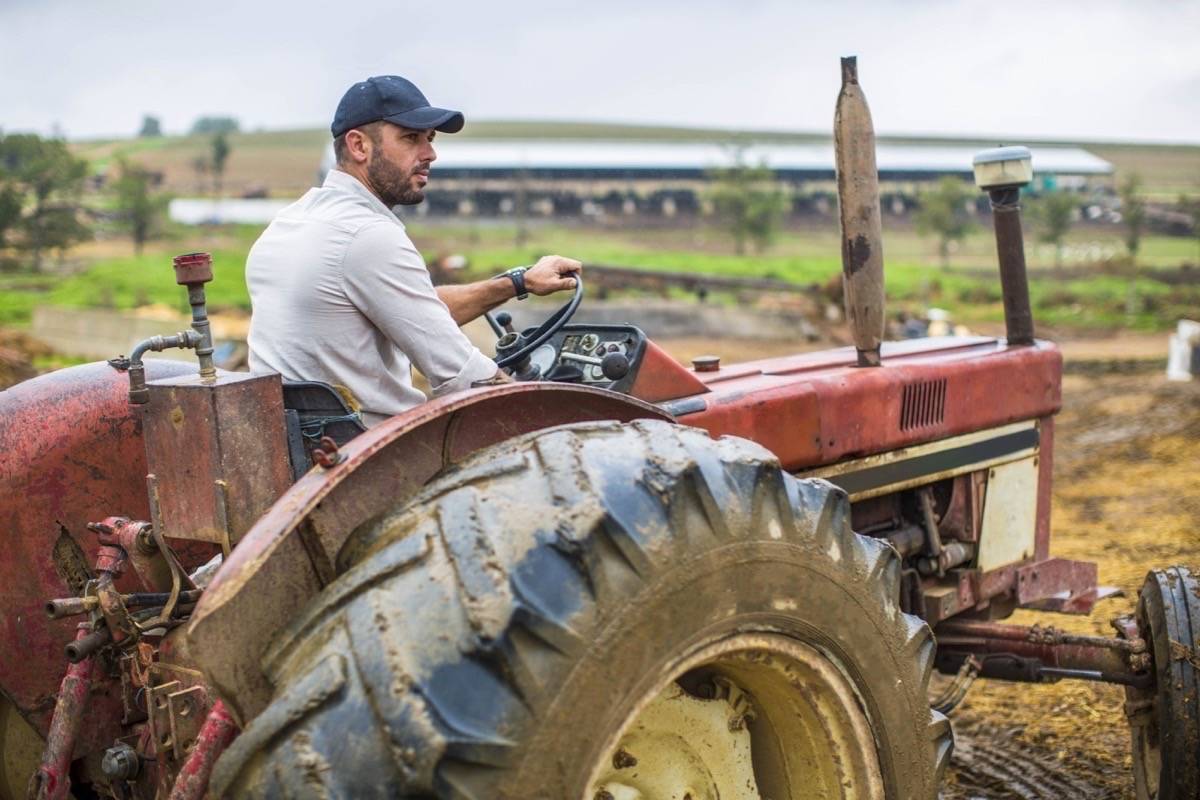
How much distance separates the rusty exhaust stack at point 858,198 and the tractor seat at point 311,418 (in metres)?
1.82

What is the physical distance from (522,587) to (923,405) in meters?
2.40

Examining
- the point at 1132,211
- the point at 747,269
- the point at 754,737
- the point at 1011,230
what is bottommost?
the point at 747,269

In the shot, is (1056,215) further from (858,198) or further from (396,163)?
(396,163)

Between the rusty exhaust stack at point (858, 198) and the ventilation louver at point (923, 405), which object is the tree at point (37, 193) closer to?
the rusty exhaust stack at point (858, 198)

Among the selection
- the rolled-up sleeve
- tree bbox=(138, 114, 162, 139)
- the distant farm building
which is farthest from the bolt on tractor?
tree bbox=(138, 114, 162, 139)

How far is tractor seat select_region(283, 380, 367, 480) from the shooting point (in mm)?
2811

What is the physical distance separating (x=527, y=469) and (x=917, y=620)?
108 cm

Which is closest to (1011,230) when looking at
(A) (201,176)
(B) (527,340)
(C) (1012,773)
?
(C) (1012,773)

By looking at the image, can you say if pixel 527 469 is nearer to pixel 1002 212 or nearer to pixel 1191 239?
pixel 1002 212

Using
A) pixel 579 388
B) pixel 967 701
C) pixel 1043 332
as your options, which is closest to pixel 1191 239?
pixel 1043 332

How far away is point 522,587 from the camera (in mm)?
2047

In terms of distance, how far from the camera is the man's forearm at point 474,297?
365 cm

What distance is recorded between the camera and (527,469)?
7.39 ft

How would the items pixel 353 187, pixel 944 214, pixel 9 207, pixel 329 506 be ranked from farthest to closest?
pixel 944 214, pixel 9 207, pixel 353 187, pixel 329 506
